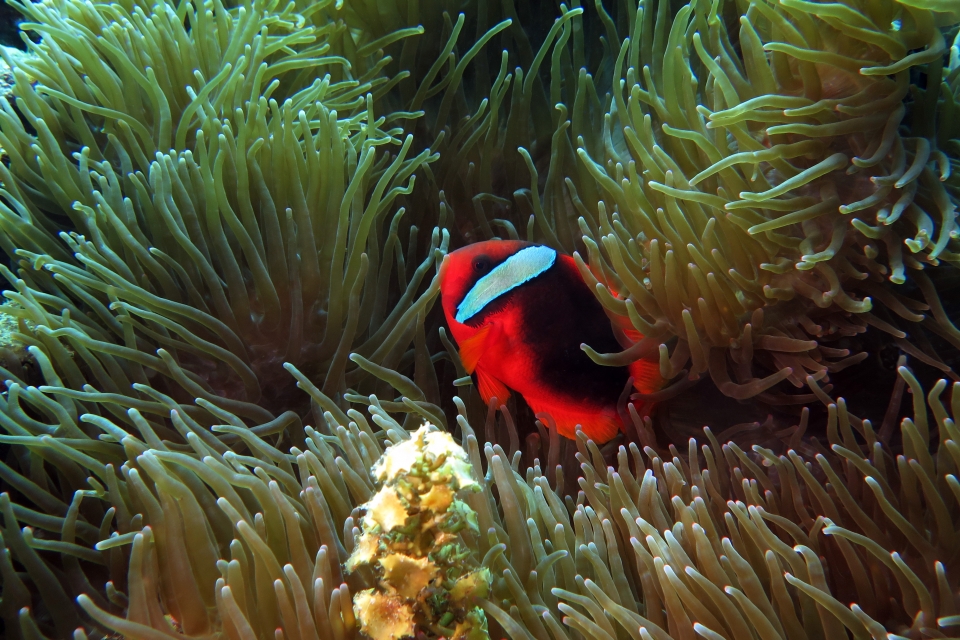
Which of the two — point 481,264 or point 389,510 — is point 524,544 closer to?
Answer: point 389,510

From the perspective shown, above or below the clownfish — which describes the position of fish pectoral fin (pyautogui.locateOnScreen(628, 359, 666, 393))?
below

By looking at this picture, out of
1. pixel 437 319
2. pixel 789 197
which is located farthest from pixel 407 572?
pixel 789 197

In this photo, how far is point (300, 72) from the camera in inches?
71.9

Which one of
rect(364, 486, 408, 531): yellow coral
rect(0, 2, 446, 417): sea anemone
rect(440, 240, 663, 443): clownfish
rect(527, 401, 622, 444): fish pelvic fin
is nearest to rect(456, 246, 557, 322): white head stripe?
rect(440, 240, 663, 443): clownfish

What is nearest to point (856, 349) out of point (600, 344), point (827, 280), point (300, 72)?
point (827, 280)

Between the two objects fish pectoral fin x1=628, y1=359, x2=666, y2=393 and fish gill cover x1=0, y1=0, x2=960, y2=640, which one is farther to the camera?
fish pectoral fin x1=628, y1=359, x2=666, y2=393

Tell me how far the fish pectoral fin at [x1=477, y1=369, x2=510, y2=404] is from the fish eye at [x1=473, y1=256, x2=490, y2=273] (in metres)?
0.24

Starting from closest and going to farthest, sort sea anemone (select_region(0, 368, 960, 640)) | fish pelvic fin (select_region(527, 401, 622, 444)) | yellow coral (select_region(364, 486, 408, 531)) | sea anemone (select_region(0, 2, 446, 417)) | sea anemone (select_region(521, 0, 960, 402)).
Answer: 1. yellow coral (select_region(364, 486, 408, 531))
2. sea anemone (select_region(0, 368, 960, 640))
3. sea anemone (select_region(521, 0, 960, 402))
4. sea anemone (select_region(0, 2, 446, 417))
5. fish pelvic fin (select_region(527, 401, 622, 444))

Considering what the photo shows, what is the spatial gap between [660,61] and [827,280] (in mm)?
746

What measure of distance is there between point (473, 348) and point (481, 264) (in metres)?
0.19

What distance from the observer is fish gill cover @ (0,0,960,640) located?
3.19ft

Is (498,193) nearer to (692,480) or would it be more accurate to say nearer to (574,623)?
(692,480)

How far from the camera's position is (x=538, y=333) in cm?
144

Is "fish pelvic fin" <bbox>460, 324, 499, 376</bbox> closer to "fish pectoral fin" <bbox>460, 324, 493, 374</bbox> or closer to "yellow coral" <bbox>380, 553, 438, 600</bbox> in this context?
"fish pectoral fin" <bbox>460, 324, 493, 374</bbox>
